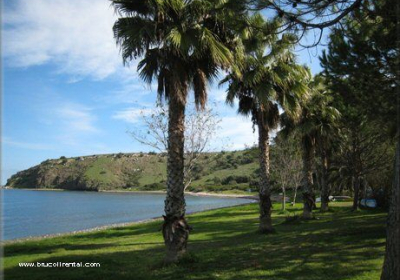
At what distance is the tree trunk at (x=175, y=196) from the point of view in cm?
1043

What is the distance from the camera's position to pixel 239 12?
7227 millimetres

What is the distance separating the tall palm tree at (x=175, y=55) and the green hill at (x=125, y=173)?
338ft

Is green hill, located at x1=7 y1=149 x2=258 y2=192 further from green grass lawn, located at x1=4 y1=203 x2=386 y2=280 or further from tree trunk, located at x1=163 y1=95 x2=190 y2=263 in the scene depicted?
tree trunk, located at x1=163 y1=95 x2=190 y2=263

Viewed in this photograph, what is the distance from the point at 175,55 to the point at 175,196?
13.7 ft

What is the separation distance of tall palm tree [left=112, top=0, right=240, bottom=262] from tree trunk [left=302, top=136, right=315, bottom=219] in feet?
46.5

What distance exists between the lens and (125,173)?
470 ft

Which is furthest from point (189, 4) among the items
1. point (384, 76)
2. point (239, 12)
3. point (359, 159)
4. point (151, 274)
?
point (359, 159)

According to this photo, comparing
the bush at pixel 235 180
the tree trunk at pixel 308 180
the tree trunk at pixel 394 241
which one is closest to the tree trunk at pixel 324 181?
the tree trunk at pixel 308 180

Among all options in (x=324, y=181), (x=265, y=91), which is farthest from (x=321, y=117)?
(x=265, y=91)

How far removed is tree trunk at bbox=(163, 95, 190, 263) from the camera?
10.4m

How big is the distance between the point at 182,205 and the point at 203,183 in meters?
117

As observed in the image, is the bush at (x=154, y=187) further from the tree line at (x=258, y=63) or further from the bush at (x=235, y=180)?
the tree line at (x=258, y=63)

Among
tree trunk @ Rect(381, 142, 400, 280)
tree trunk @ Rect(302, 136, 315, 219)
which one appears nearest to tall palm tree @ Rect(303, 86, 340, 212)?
tree trunk @ Rect(302, 136, 315, 219)

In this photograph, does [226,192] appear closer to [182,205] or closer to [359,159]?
[359,159]
